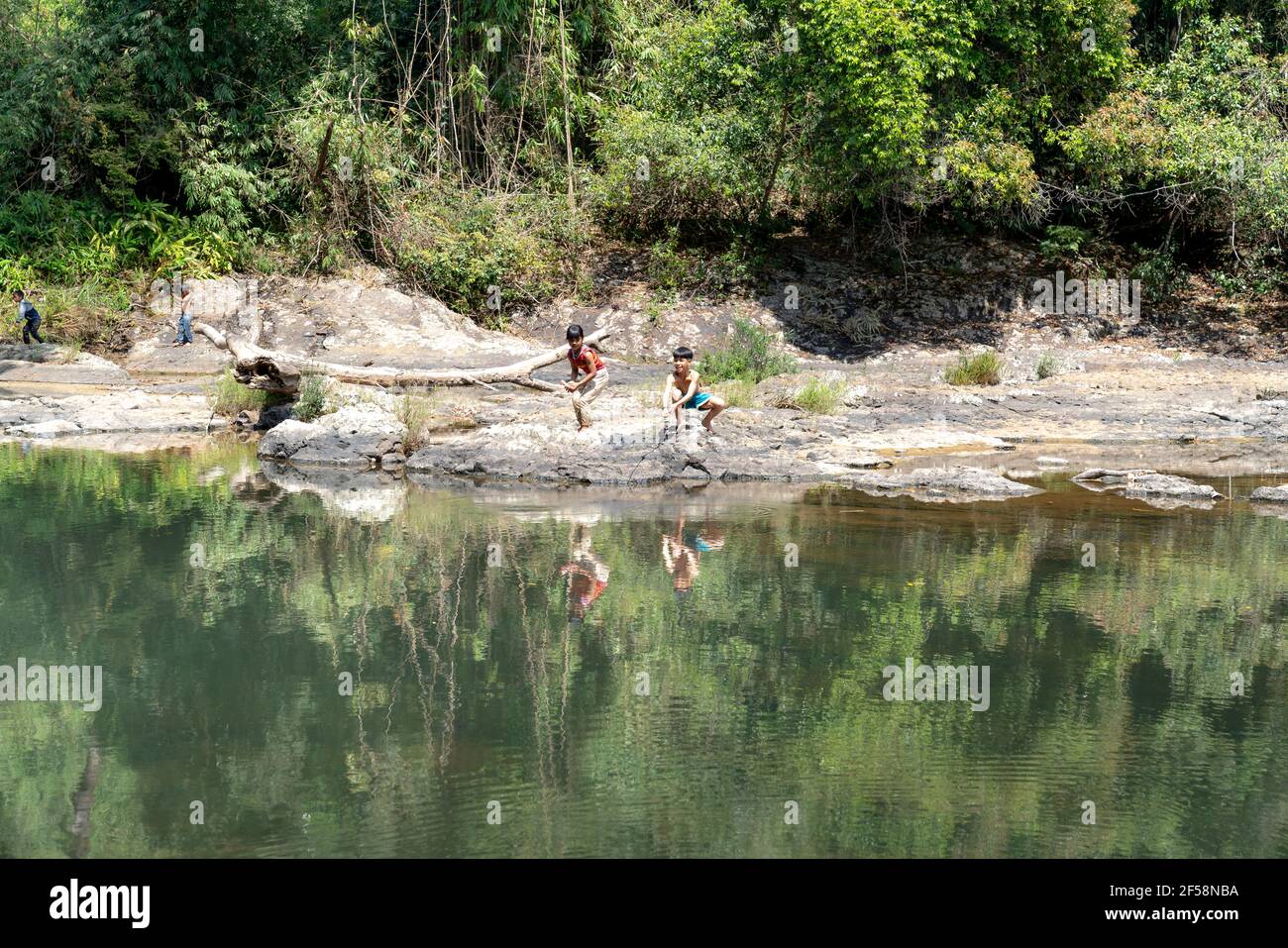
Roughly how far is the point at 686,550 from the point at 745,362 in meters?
8.76

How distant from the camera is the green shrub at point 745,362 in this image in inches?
725

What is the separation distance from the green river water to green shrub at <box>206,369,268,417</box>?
546 cm

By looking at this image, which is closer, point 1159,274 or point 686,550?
point 686,550

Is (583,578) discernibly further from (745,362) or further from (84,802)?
(745,362)

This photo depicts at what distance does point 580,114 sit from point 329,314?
7.11m

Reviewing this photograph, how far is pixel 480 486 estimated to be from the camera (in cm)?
1348

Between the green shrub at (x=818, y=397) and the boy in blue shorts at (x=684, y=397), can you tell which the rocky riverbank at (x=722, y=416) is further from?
the boy in blue shorts at (x=684, y=397)

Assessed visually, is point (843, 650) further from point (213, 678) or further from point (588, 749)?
point (213, 678)

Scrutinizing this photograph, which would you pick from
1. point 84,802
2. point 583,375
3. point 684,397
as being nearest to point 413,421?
point 583,375

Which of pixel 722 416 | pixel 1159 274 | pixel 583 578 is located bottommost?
pixel 583 578

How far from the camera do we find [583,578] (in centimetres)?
934

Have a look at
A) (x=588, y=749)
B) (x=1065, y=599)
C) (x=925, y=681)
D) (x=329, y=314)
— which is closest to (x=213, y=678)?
(x=588, y=749)

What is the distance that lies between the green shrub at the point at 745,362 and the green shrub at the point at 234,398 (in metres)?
6.25

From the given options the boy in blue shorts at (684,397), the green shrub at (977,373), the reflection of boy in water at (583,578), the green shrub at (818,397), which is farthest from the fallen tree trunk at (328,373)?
the reflection of boy in water at (583,578)
